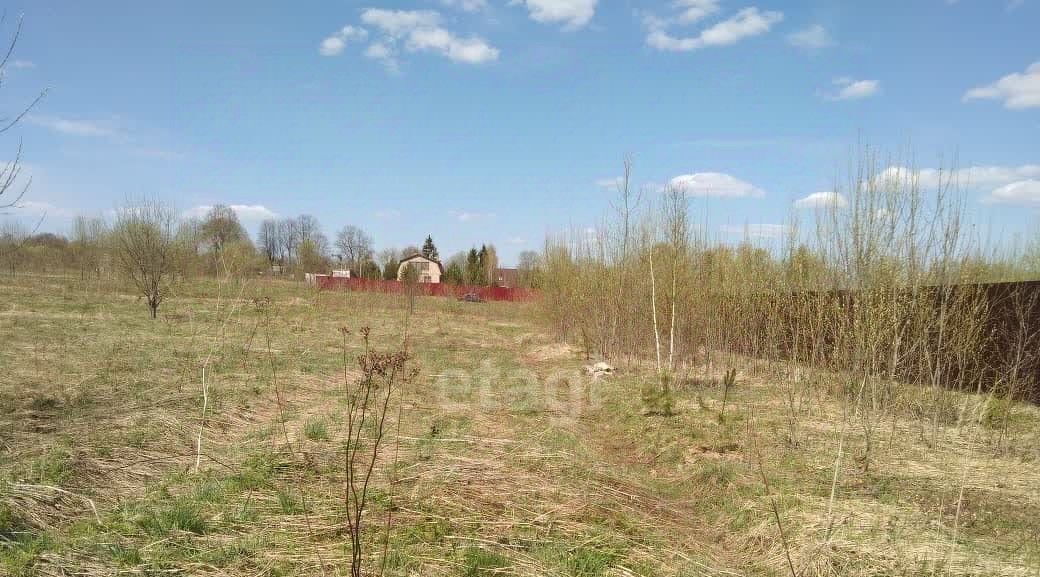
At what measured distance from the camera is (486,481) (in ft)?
14.5

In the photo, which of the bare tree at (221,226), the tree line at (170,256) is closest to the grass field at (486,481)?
the tree line at (170,256)

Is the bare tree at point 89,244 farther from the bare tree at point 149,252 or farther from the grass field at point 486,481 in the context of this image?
the grass field at point 486,481

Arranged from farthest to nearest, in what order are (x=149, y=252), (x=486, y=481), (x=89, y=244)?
(x=89, y=244) → (x=149, y=252) → (x=486, y=481)

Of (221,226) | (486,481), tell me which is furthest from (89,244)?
(486,481)

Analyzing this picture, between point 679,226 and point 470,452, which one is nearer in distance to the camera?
point 470,452

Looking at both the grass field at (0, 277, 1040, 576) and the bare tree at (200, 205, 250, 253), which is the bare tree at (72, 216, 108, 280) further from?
the grass field at (0, 277, 1040, 576)

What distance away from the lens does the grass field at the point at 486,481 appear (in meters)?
3.29

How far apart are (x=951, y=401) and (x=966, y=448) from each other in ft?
3.73

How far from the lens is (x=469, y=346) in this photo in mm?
16891

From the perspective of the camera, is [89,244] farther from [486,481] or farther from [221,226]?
[486,481]

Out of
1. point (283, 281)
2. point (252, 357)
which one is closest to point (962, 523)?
point (252, 357)

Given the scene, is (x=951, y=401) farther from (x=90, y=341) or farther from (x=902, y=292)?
(x=90, y=341)

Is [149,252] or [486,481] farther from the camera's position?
[149,252]

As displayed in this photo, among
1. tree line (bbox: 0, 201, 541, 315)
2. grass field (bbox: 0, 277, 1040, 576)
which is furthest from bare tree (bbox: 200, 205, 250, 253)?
grass field (bbox: 0, 277, 1040, 576)
